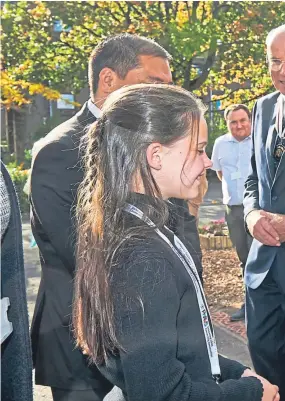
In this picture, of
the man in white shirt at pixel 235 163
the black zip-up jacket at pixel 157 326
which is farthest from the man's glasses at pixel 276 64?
the man in white shirt at pixel 235 163

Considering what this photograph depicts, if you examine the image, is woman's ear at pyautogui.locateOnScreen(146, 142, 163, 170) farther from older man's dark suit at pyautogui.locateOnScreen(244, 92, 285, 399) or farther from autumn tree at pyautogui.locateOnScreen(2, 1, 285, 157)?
autumn tree at pyautogui.locateOnScreen(2, 1, 285, 157)

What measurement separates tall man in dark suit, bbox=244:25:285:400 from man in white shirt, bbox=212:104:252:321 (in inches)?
130

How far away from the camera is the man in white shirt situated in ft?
21.8

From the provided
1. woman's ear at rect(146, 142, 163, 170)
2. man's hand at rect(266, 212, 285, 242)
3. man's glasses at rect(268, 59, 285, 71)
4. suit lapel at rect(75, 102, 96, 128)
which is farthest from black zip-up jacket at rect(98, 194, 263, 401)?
man's glasses at rect(268, 59, 285, 71)

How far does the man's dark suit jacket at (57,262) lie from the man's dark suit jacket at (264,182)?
2.93ft

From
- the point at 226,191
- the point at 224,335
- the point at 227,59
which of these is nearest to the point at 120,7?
the point at 227,59

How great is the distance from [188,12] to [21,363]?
6665mm

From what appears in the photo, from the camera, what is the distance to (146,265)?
152cm

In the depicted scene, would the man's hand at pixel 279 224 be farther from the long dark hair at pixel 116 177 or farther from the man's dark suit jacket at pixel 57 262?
the long dark hair at pixel 116 177

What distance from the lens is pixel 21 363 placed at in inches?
62.9

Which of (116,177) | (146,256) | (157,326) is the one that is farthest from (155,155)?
(157,326)

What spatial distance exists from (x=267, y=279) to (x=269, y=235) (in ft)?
0.90

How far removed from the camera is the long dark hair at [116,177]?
162cm

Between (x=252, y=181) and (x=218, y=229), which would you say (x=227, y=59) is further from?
(x=252, y=181)
